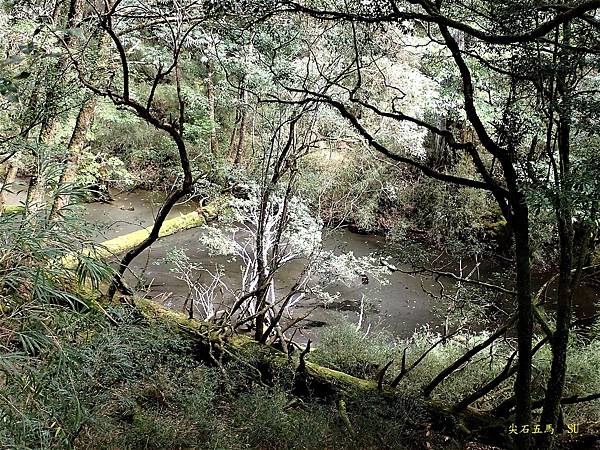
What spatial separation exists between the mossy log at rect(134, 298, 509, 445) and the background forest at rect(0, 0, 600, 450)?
2 centimetres

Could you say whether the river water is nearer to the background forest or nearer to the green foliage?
the background forest

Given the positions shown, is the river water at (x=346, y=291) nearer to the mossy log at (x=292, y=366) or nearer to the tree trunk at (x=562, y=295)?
the mossy log at (x=292, y=366)

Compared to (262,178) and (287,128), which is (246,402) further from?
(287,128)

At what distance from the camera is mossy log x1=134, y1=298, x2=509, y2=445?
3.80m

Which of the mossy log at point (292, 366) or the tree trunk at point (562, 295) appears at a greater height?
the tree trunk at point (562, 295)

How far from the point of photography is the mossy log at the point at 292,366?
12.5ft

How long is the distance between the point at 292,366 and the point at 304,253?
2.12 m

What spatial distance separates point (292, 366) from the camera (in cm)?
434

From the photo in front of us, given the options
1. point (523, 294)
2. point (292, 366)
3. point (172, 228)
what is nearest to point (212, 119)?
point (172, 228)

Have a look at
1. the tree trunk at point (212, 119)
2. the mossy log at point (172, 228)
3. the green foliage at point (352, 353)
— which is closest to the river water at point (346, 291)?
the mossy log at point (172, 228)

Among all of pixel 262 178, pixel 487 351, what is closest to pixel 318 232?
pixel 262 178

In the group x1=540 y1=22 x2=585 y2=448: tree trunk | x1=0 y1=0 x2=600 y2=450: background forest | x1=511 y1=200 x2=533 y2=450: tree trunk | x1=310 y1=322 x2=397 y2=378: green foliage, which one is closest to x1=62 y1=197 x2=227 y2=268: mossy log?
x1=0 y1=0 x2=600 y2=450: background forest

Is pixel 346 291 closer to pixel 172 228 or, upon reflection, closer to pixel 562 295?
pixel 172 228

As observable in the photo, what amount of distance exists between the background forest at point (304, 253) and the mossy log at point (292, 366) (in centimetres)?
2
